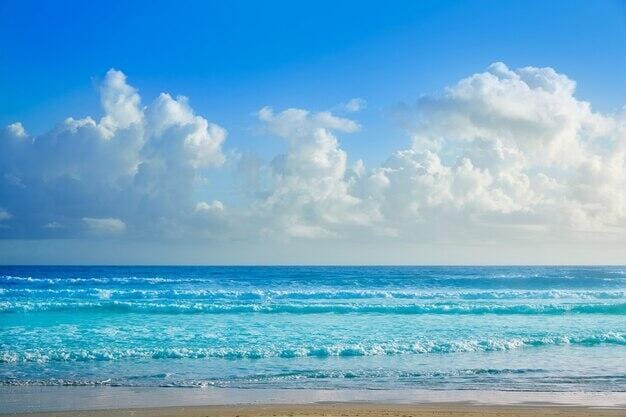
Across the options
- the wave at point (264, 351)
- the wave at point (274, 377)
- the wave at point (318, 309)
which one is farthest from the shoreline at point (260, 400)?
the wave at point (318, 309)

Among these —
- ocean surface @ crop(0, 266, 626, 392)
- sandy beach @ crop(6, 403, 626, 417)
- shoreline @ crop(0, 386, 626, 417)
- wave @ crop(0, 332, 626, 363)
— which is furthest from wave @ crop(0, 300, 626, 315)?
sandy beach @ crop(6, 403, 626, 417)

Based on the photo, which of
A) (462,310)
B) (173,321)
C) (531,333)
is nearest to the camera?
(531,333)

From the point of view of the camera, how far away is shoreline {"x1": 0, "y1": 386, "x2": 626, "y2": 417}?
10.5m

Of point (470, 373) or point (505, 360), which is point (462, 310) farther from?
point (470, 373)

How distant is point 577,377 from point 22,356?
13597 millimetres

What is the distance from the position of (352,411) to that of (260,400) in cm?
190

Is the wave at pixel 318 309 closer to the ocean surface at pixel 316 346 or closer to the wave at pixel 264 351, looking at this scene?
the ocean surface at pixel 316 346

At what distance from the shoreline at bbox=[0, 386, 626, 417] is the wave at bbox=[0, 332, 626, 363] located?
3.36 metres

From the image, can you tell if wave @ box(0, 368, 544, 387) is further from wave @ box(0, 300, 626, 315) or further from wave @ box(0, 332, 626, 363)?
wave @ box(0, 300, 626, 315)

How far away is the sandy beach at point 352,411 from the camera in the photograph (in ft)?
33.1

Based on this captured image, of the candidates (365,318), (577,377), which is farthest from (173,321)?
(577,377)

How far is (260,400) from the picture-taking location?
442 inches

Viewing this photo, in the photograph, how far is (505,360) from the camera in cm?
1531

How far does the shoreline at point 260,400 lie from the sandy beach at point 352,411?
0.02 m
